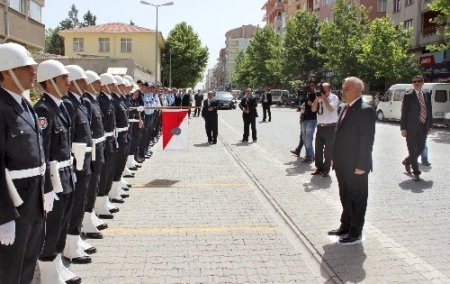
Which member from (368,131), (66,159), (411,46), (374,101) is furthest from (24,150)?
(411,46)

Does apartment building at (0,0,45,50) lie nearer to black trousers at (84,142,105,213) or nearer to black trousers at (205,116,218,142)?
black trousers at (205,116,218,142)

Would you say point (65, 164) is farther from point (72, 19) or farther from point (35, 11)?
point (72, 19)

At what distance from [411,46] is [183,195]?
34698 millimetres

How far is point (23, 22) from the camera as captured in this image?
24.7 meters

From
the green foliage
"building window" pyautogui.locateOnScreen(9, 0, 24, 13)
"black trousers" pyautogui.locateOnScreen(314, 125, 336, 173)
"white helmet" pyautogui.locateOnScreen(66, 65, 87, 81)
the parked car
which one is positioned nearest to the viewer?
"white helmet" pyautogui.locateOnScreen(66, 65, 87, 81)

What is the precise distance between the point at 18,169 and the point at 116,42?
64691 millimetres

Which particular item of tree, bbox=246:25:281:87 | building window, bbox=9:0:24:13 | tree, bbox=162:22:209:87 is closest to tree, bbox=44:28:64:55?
tree, bbox=162:22:209:87

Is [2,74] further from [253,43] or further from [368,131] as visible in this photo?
[253,43]

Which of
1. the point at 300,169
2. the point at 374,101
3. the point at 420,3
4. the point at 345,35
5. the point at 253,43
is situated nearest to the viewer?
the point at 300,169

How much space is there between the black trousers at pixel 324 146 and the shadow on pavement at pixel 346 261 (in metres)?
4.76

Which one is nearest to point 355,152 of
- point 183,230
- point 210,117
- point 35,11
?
point 183,230

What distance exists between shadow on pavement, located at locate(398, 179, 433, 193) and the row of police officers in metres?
5.47

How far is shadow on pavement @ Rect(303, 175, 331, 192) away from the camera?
9.46m

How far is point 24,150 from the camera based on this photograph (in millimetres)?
3578
